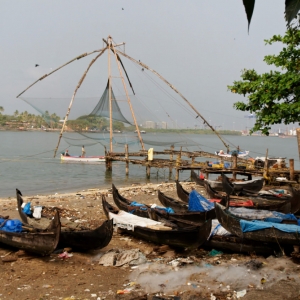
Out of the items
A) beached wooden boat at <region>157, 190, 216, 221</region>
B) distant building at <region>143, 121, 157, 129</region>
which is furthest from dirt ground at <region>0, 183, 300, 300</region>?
distant building at <region>143, 121, 157, 129</region>

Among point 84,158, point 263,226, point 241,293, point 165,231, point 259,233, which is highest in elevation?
point 263,226

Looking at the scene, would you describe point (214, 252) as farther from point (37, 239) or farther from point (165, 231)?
point (37, 239)

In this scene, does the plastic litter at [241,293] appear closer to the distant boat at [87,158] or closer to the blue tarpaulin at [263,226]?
the blue tarpaulin at [263,226]

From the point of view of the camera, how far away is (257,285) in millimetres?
5676

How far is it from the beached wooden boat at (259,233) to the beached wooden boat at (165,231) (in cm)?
57

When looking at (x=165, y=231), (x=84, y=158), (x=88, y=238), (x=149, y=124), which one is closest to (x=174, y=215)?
(x=165, y=231)

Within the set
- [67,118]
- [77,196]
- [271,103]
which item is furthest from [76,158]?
[271,103]

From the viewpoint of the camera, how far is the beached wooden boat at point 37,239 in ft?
22.0

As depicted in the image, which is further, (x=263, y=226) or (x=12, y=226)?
(x=12, y=226)

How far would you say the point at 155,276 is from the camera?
6.10 metres

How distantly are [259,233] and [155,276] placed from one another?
7.38 ft

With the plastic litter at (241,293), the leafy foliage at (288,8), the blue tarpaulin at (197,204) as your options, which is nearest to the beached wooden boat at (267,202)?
the blue tarpaulin at (197,204)

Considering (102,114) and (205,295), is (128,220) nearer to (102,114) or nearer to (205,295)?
(205,295)

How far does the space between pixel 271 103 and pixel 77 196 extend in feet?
26.5
